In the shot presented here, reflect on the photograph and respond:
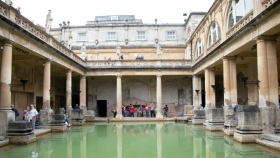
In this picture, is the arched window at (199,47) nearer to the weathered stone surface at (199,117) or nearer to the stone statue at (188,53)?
the stone statue at (188,53)

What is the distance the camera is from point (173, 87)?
112 ft

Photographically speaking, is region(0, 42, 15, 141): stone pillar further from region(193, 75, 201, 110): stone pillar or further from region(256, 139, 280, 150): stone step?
region(193, 75, 201, 110): stone pillar

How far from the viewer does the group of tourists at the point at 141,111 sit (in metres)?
30.9

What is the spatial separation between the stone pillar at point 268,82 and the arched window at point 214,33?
7.10 metres

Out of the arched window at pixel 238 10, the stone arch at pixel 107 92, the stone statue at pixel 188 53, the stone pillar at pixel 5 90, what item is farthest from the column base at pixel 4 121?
the stone statue at pixel 188 53

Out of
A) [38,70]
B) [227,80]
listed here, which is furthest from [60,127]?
[227,80]

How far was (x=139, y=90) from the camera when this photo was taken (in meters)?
34.2

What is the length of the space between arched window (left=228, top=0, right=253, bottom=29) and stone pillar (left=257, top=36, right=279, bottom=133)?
2669mm

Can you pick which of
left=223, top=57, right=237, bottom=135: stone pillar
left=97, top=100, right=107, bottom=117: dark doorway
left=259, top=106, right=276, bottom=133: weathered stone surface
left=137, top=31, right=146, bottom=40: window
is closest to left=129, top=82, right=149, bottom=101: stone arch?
left=97, top=100, right=107, bottom=117: dark doorway

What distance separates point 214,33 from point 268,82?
364 inches

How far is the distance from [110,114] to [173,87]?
8325 mm

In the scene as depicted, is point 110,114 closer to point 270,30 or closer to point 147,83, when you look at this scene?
point 147,83

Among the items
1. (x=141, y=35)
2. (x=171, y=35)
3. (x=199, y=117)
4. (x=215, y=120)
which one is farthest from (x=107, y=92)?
(x=215, y=120)

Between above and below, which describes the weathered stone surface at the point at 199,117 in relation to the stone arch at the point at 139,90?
below
